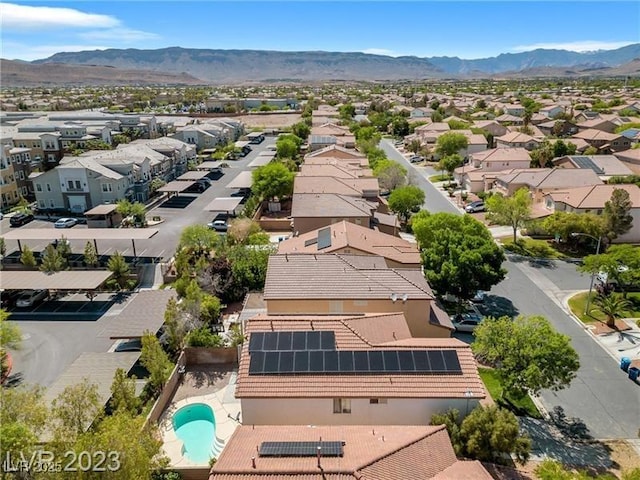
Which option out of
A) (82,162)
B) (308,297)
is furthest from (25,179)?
(308,297)

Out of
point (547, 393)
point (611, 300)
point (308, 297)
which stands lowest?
point (547, 393)

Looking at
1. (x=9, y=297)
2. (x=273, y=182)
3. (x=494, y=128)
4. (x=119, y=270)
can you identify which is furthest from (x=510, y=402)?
(x=494, y=128)

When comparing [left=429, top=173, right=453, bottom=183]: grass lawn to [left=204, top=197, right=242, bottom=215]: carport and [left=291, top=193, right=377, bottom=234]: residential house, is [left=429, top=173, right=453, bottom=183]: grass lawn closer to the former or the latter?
[left=291, top=193, right=377, bottom=234]: residential house

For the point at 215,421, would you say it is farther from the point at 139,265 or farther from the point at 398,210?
the point at 398,210

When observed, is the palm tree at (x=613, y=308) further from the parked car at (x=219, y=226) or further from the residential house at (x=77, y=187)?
the residential house at (x=77, y=187)

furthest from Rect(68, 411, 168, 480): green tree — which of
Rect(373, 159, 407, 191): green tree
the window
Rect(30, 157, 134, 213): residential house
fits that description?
Rect(373, 159, 407, 191): green tree

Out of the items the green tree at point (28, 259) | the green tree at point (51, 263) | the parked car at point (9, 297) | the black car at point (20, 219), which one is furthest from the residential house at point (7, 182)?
the parked car at point (9, 297)
